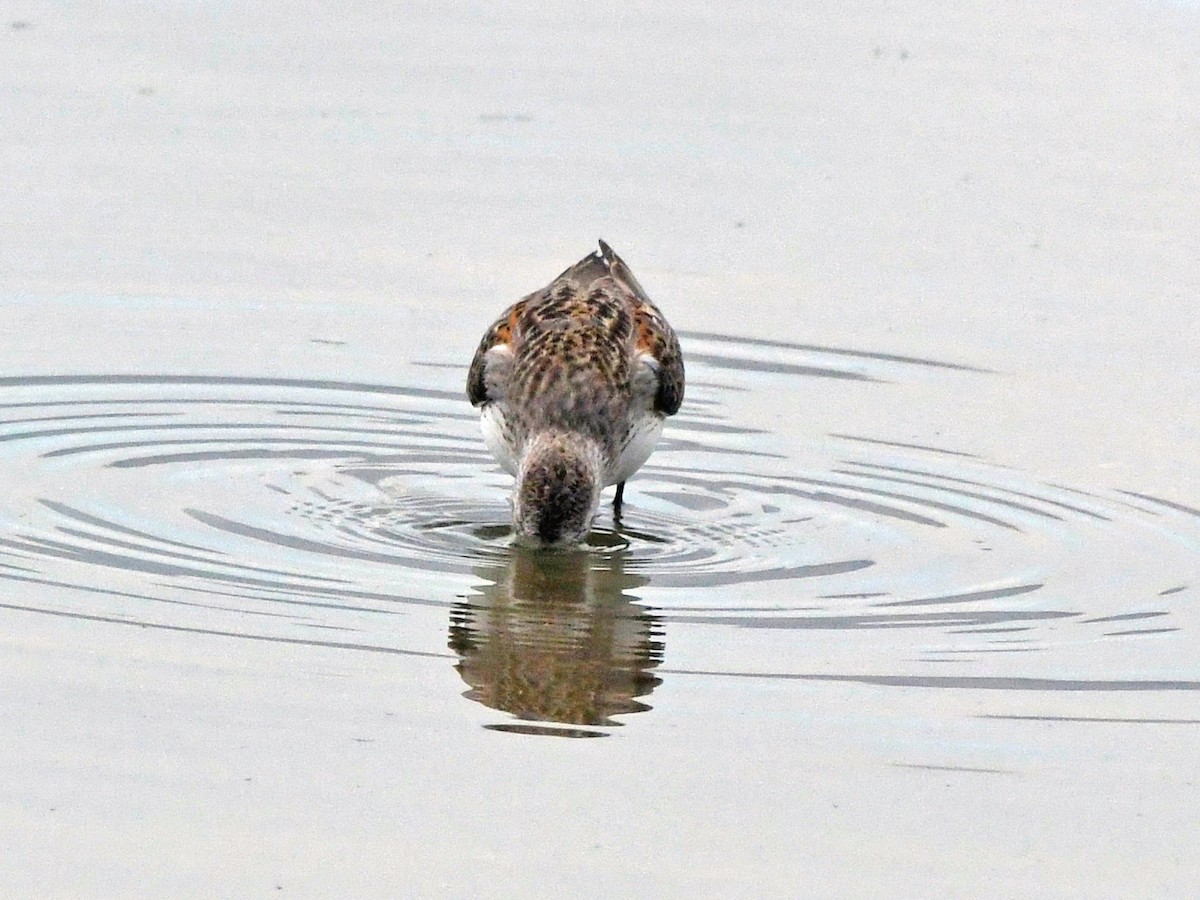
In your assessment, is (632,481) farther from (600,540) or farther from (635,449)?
(600,540)

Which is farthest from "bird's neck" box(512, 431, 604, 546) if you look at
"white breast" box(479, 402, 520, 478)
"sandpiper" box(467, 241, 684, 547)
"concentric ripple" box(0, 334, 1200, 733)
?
"white breast" box(479, 402, 520, 478)

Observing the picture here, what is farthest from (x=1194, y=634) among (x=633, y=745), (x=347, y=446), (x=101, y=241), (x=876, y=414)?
(x=101, y=241)

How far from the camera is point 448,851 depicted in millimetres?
7992

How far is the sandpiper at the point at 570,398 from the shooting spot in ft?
38.9

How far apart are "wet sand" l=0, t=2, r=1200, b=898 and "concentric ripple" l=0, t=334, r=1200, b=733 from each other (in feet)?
0.11

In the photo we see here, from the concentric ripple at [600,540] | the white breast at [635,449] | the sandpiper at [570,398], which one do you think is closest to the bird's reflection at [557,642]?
the concentric ripple at [600,540]

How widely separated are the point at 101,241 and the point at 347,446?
11.3ft

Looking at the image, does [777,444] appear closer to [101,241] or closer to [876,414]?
[876,414]

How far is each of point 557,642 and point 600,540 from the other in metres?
1.87

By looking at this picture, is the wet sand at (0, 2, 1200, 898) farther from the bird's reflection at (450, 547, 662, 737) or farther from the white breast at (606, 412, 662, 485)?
the white breast at (606, 412, 662, 485)

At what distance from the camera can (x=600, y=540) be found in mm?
12180

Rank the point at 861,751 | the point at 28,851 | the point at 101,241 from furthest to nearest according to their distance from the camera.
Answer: the point at 101,241
the point at 861,751
the point at 28,851

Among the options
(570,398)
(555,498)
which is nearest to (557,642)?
(555,498)

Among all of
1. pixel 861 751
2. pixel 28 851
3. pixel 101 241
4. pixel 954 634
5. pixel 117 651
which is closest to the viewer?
pixel 28 851
